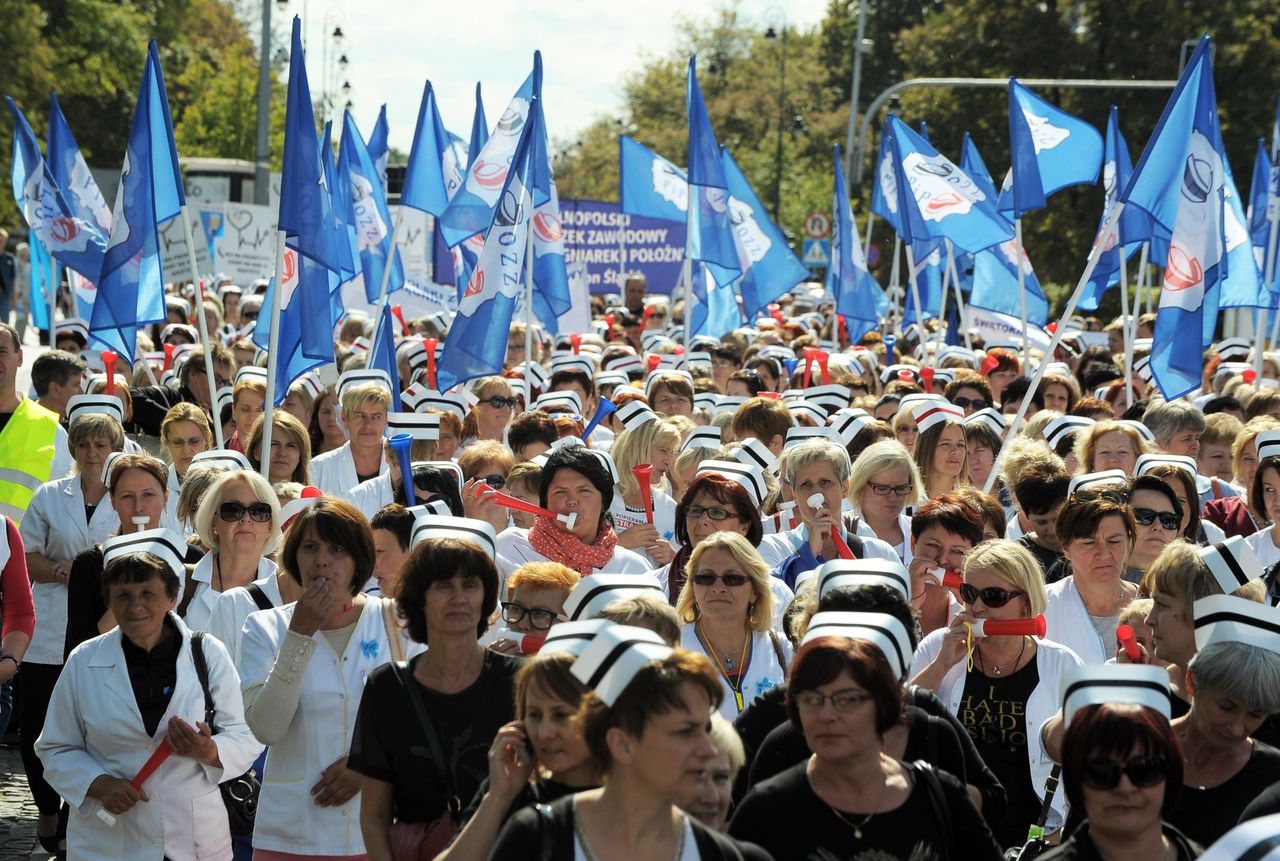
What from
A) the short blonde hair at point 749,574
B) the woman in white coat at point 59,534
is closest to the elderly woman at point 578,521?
the short blonde hair at point 749,574

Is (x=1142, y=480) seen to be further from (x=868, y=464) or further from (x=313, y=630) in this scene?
(x=313, y=630)

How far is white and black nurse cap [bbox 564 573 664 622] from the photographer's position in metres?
4.55

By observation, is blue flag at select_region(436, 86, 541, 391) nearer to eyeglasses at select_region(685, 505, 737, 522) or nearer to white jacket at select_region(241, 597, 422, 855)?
eyeglasses at select_region(685, 505, 737, 522)

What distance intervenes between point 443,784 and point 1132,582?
3.12 metres

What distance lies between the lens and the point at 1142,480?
276 inches

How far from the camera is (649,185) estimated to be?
17047 mm

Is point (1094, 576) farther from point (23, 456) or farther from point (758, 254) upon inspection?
point (758, 254)

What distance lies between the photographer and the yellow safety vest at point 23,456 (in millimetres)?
8516

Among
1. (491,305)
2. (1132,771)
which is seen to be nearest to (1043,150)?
(491,305)

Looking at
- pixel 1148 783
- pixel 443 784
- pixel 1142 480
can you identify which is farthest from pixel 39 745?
pixel 1142 480

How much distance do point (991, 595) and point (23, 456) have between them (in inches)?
A: 200

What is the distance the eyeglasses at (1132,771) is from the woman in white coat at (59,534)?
5007 mm

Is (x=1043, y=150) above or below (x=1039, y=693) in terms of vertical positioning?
above

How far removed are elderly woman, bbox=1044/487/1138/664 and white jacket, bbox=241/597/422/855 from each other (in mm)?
2377
